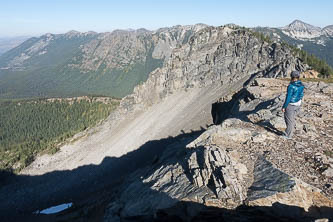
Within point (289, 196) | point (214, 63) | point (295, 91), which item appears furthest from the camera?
point (214, 63)

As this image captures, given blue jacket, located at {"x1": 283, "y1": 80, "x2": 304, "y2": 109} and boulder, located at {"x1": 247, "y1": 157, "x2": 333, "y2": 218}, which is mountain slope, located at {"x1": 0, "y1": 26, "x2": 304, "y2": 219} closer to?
blue jacket, located at {"x1": 283, "y1": 80, "x2": 304, "y2": 109}

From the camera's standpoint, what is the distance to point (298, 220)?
42.8 ft

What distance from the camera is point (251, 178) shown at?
16.4 metres

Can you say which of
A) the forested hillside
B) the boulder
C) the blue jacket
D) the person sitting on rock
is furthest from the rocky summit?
the forested hillside

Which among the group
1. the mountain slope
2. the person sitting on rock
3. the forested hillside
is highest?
the person sitting on rock

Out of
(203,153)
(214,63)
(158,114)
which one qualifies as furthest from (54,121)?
(203,153)

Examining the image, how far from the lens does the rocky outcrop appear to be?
13984 mm

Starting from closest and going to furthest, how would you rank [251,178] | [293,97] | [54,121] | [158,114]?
[251,178] < [293,97] < [158,114] < [54,121]

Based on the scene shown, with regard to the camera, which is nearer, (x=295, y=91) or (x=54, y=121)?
(x=295, y=91)

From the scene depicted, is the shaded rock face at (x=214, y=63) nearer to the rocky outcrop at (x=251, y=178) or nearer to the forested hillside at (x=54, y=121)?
the rocky outcrop at (x=251, y=178)

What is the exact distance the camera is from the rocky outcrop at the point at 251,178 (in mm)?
13984

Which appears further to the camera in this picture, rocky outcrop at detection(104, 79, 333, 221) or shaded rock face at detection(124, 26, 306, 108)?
shaded rock face at detection(124, 26, 306, 108)

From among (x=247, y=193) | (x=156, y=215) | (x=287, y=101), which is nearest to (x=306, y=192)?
(x=247, y=193)

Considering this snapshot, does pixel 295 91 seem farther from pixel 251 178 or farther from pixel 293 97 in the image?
pixel 251 178
